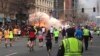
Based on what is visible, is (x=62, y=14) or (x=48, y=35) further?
(x=62, y=14)

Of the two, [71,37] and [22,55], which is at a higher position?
[71,37]

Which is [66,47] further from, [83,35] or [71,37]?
[83,35]

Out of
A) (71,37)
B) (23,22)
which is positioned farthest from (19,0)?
(71,37)

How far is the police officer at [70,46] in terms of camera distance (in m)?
9.29

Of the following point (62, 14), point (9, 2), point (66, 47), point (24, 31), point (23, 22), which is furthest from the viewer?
point (62, 14)

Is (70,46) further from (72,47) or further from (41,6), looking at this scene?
(41,6)

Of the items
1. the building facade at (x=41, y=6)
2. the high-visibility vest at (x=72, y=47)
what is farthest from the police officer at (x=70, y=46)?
the building facade at (x=41, y=6)

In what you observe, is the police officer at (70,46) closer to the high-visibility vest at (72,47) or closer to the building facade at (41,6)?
the high-visibility vest at (72,47)

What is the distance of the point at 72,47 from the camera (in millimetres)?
9430

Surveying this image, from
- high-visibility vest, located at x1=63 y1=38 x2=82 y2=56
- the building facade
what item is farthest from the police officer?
the building facade

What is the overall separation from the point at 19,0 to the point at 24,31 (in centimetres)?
1256

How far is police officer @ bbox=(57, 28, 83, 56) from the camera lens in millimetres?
Answer: 9289

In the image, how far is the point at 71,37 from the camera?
9.48 metres

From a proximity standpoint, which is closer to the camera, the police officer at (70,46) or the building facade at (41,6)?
the police officer at (70,46)
